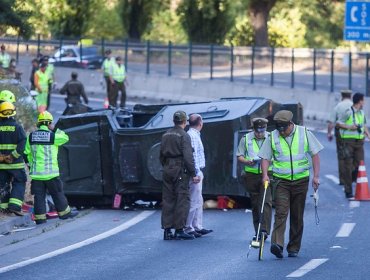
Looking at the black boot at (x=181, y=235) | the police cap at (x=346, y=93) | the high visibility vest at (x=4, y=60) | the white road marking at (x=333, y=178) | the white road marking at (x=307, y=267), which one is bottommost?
the white road marking at (x=333, y=178)

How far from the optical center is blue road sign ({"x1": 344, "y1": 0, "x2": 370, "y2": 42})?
102 ft

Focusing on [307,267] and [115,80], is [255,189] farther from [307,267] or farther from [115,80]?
[115,80]

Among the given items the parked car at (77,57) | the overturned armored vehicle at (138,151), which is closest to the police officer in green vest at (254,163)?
the overturned armored vehicle at (138,151)

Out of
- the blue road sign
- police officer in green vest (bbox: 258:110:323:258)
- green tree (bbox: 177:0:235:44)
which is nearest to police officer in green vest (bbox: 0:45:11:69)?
the blue road sign

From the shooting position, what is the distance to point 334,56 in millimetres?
35938

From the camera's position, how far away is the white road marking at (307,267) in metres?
11.9

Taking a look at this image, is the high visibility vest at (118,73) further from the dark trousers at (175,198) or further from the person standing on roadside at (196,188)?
the dark trousers at (175,198)

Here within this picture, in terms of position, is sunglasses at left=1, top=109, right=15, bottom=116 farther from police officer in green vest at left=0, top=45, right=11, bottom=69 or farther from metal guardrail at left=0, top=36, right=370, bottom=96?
metal guardrail at left=0, top=36, right=370, bottom=96

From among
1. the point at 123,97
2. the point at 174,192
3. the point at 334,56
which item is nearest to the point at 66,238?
the point at 174,192

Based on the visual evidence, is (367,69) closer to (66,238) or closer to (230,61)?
(230,61)

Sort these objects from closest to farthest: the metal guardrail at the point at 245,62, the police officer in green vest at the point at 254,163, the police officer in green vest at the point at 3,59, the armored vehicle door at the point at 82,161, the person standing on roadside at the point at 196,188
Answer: the police officer in green vest at the point at 254,163, the person standing on roadside at the point at 196,188, the armored vehicle door at the point at 82,161, the police officer in green vest at the point at 3,59, the metal guardrail at the point at 245,62

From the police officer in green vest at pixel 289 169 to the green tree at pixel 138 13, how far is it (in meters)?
47.5

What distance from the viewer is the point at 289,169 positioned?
13.1 meters

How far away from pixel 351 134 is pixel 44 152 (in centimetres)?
597
